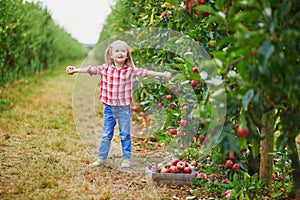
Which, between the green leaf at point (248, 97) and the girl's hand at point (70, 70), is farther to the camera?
the girl's hand at point (70, 70)

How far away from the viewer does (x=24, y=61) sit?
8969mm

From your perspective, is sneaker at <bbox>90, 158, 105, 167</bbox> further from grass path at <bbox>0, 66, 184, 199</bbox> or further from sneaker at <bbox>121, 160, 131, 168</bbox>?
sneaker at <bbox>121, 160, 131, 168</bbox>

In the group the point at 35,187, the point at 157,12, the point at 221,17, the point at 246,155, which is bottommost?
the point at 35,187

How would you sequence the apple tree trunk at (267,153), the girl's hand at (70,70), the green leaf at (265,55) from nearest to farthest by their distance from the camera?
the green leaf at (265,55) → the apple tree trunk at (267,153) → the girl's hand at (70,70)

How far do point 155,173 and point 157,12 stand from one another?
5.25 ft

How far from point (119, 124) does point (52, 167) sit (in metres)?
0.63

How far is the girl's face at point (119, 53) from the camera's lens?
331 cm

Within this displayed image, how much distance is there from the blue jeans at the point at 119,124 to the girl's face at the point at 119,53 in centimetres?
38

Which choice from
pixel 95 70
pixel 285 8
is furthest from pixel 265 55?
pixel 95 70

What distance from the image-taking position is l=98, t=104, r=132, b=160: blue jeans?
11.1 ft

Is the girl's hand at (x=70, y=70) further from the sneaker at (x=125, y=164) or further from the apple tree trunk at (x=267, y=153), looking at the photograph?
the apple tree trunk at (x=267, y=153)

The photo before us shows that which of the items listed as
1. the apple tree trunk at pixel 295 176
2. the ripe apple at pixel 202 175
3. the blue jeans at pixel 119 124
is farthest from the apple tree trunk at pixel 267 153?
the blue jeans at pixel 119 124

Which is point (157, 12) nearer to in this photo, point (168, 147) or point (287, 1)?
point (168, 147)

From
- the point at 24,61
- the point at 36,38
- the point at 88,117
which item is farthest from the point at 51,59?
the point at 88,117
